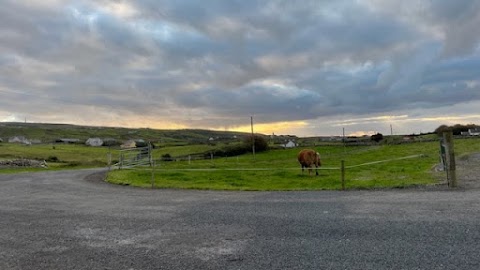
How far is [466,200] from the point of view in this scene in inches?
477

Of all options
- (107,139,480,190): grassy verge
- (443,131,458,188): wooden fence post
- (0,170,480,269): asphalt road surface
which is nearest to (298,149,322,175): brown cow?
(107,139,480,190): grassy verge

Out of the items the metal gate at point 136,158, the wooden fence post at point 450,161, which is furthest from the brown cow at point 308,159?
the metal gate at point 136,158

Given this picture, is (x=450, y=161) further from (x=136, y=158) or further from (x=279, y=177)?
(x=136, y=158)

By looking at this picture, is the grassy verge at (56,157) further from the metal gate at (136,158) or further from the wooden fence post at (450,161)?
the wooden fence post at (450,161)

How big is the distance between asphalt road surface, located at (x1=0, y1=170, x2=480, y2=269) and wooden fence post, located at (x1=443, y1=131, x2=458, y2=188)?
1255mm

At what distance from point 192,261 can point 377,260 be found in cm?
300

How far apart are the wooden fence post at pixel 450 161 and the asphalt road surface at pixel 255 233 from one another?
1255 millimetres

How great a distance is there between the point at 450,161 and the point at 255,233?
32.9ft

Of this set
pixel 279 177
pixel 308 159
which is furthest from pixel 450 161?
pixel 308 159

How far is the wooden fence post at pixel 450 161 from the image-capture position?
1568 cm

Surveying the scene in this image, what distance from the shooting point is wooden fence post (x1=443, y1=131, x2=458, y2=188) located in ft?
51.4

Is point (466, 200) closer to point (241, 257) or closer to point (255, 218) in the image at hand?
point (255, 218)

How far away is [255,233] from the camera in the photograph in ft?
30.1

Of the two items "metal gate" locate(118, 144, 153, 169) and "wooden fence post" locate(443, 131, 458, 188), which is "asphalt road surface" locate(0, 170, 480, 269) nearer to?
"wooden fence post" locate(443, 131, 458, 188)
